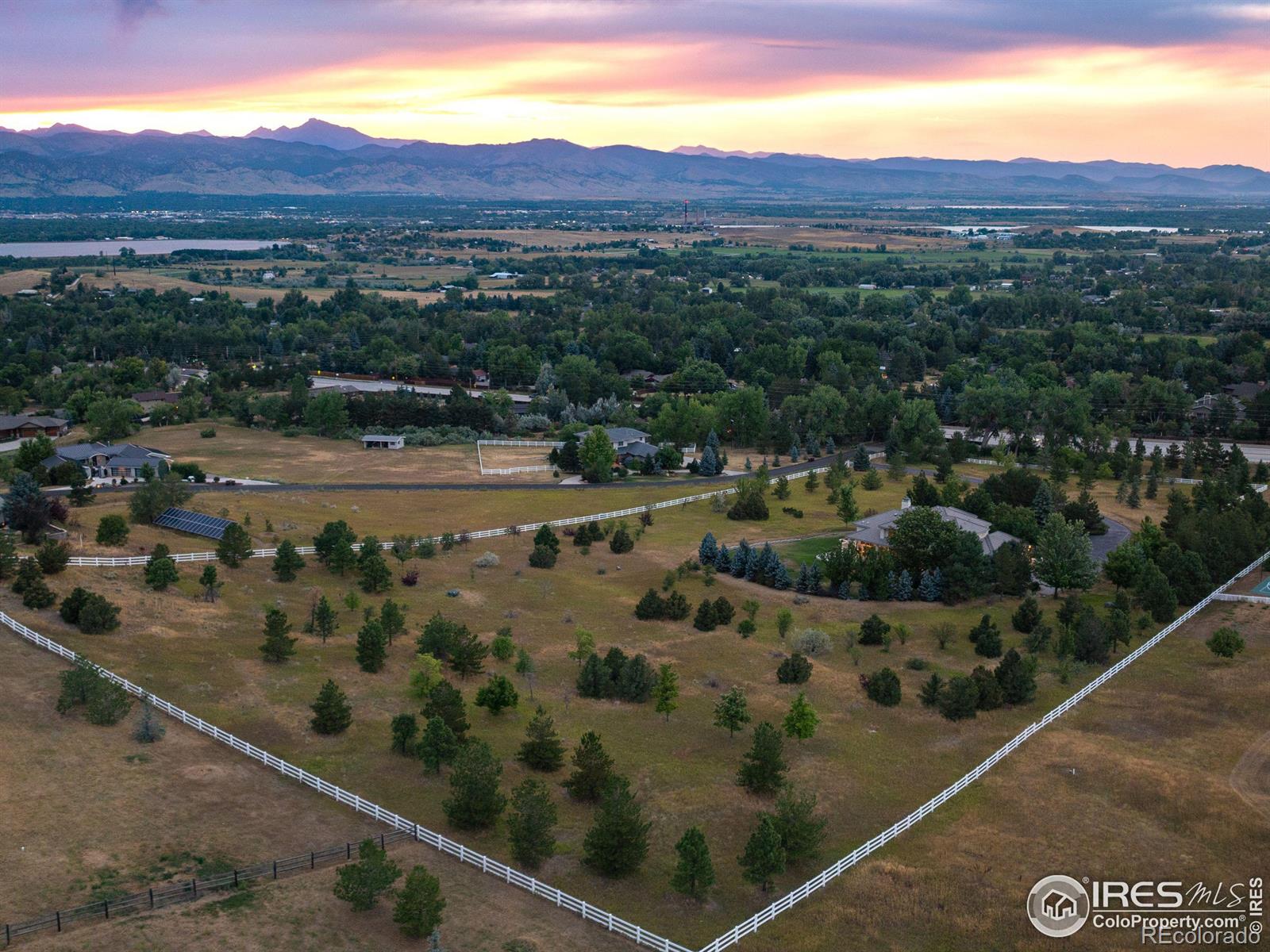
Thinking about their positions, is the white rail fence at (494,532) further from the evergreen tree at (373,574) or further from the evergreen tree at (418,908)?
the evergreen tree at (418,908)

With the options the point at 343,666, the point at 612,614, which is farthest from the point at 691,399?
the point at 343,666

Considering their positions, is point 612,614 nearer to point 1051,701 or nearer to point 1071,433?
point 1051,701

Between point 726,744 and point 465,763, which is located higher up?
point 465,763

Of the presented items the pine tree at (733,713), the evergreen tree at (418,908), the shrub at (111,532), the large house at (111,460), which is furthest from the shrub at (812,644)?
the large house at (111,460)

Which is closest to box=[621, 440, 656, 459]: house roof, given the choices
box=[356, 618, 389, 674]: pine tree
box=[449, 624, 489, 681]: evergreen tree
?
box=[449, 624, 489, 681]: evergreen tree
